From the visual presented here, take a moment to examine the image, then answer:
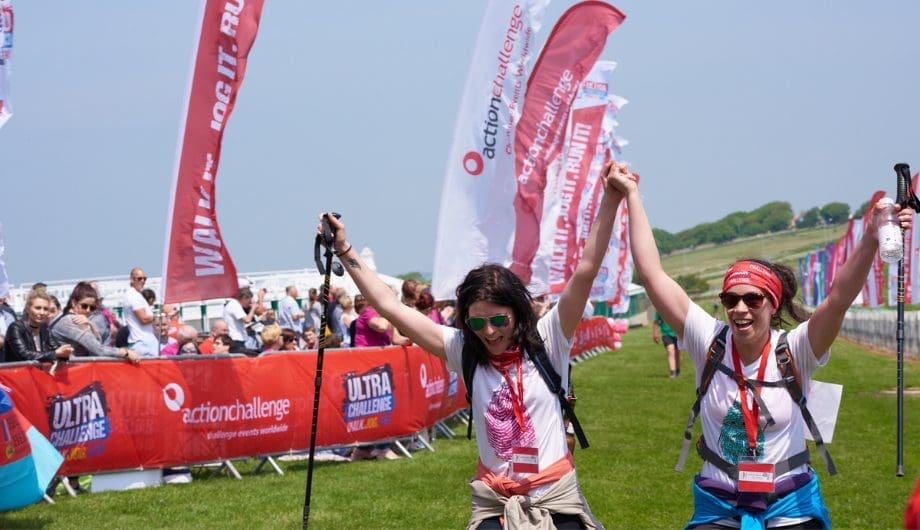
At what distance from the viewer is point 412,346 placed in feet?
47.9

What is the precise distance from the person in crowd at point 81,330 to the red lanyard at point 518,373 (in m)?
6.87

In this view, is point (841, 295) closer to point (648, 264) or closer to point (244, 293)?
point (648, 264)

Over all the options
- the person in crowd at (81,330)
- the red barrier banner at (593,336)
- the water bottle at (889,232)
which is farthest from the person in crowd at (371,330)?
the red barrier banner at (593,336)

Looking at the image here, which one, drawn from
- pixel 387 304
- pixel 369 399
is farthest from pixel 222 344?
pixel 387 304

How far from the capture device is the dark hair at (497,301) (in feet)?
17.0

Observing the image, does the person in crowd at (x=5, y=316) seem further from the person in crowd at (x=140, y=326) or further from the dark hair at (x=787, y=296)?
the dark hair at (x=787, y=296)

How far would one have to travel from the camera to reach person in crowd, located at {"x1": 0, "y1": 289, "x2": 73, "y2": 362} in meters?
10.5

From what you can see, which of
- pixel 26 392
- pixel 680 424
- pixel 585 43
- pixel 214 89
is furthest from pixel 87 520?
pixel 585 43

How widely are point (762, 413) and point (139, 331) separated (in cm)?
1026

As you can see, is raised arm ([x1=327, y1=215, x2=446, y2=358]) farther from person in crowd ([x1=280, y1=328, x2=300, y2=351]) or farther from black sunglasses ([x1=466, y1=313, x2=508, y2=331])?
person in crowd ([x1=280, y1=328, x2=300, y2=351])

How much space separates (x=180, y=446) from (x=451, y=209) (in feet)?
18.4

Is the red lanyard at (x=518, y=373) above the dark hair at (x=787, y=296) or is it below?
below

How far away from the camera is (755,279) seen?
505 cm

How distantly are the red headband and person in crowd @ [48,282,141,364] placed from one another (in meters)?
7.41
